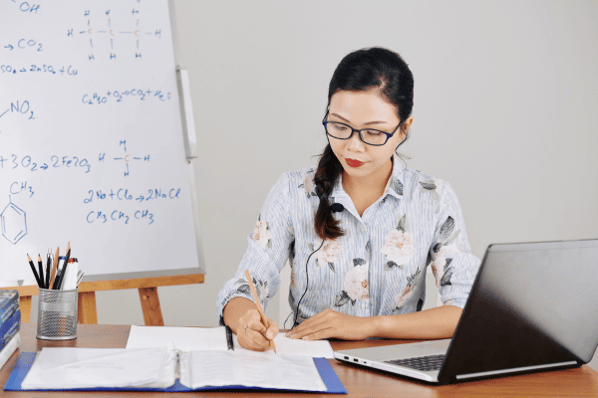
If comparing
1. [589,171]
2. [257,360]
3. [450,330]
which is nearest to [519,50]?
[589,171]

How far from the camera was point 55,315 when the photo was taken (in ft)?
3.25

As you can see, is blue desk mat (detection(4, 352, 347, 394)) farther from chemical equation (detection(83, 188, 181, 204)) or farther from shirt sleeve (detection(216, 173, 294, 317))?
chemical equation (detection(83, 188, 181, 204))

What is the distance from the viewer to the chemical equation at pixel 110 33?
1682 millimetres

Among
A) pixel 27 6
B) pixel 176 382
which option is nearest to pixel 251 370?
pixel 176 382

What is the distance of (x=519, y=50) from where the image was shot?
7.64ft

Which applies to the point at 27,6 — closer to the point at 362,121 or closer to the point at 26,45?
the point at 26,45

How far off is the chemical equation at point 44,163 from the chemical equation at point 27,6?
0.43 m

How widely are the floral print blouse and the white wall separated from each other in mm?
912

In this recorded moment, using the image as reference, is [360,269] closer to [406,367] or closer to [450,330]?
[450,330]

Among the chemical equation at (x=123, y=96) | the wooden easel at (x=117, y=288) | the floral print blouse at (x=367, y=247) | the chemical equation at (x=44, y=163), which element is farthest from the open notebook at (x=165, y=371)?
the chemical equation at (x=123, y=96)

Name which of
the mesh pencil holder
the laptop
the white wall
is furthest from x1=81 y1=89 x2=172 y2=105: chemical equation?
the laptop

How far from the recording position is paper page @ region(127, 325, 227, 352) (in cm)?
98

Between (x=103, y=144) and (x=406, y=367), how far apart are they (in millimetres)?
1195

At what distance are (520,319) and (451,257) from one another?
19.7 inches
